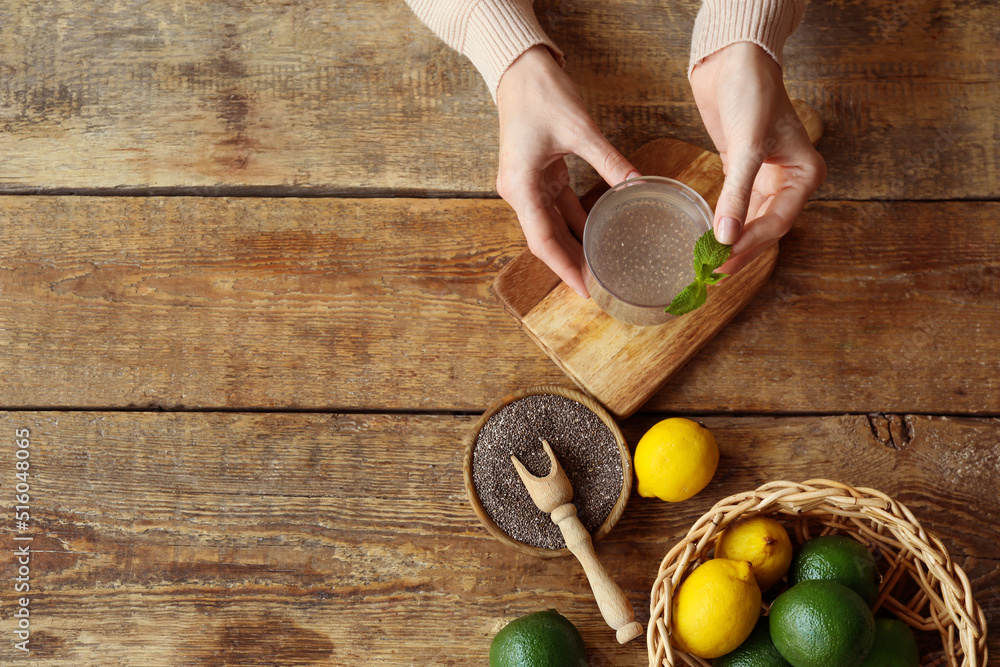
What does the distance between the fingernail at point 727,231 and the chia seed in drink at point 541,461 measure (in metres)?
0.37

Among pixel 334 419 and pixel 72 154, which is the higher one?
pixel 72 154

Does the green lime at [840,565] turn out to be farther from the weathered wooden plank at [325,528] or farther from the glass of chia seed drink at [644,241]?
the glass of chia seed drink at [644,241]

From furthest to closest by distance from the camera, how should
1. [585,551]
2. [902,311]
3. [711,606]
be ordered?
[902,311] → [585,551] → [711,606]

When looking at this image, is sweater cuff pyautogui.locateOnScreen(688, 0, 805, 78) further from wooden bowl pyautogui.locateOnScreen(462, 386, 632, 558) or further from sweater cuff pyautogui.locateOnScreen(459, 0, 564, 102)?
wooden bowl pyautogui.locateOnScreen(462, 386, 632, 558)

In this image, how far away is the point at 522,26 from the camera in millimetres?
998

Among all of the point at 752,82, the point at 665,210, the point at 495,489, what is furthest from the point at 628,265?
the point at 495,489

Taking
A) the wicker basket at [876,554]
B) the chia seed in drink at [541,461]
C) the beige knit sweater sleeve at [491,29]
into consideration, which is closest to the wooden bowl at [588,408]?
the chia seed in drink at [541,461]

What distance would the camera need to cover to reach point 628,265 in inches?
37.0

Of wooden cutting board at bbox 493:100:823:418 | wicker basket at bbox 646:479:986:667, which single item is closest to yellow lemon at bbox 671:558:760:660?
wicker basket at bbox 646:479:986:667

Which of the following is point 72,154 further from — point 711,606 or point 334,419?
point 711,606

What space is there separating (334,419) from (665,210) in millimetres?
647

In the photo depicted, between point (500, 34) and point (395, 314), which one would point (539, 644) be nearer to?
point (395, 314)

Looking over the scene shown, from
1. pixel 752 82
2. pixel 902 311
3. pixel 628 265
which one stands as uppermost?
pixel 752 82

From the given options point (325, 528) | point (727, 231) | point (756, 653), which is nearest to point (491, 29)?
point (727, 231)
